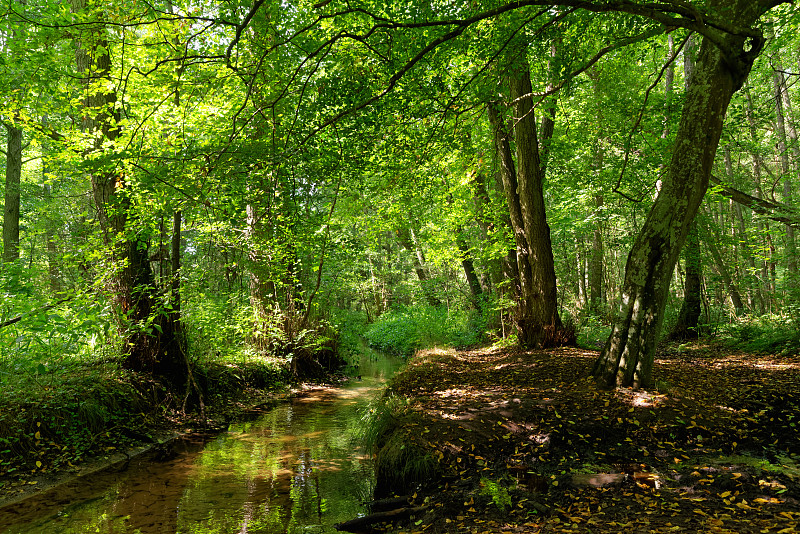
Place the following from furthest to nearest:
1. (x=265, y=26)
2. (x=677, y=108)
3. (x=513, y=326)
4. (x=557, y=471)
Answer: (x=513, y=326) < (x=677, y=108) < (x=265, y=26) < (x=557, y=471)

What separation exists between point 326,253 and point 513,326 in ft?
15.3

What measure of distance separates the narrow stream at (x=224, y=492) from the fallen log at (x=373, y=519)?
0.17 meters

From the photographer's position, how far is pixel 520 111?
365 inches

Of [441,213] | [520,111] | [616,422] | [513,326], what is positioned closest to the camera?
[616,422]

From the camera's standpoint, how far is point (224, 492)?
462 centimetres

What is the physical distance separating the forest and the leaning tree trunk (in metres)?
0.02

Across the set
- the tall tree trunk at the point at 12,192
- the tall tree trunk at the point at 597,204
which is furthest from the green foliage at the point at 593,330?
the tall tree trunk at the point at 12,192

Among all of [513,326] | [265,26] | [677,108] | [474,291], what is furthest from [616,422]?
[474,291]

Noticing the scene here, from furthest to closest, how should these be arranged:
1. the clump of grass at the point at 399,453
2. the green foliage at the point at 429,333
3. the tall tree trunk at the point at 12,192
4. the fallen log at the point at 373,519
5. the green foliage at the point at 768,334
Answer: the green foliage at the point at 429,333 < the tall tree trunk at the point at 12,192 < the green foliage at the point at 768,334 < the clump of grass at the point at 399,453 < the fallen log at the point at 373,519

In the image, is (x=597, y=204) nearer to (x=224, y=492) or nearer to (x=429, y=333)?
(x=429, y=333)

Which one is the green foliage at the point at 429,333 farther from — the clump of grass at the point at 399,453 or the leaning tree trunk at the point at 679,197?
the leaning tree trunk at the point at 679,197

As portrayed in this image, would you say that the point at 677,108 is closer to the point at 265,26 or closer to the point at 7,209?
the point at 265,26

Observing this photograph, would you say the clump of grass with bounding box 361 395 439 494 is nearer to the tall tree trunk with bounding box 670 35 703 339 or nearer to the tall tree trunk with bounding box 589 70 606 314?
the tall tree trunk with bounding box 589 70 606 314

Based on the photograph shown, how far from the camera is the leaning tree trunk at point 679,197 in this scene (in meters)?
4.88
